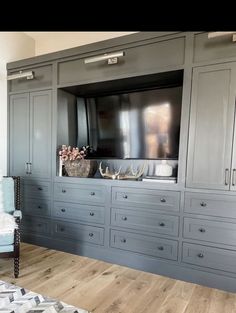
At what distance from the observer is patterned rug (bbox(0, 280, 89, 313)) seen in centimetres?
171

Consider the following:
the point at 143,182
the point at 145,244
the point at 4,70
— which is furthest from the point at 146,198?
the point at 4,70

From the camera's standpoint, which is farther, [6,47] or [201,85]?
[6,47]

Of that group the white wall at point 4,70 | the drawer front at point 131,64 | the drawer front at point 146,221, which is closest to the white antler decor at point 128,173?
the drawer front at point 146,221

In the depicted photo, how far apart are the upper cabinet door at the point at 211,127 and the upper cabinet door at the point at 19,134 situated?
214 centimetres

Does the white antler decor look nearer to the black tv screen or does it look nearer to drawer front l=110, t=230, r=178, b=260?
the black tv screen

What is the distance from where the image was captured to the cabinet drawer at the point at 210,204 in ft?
6.65

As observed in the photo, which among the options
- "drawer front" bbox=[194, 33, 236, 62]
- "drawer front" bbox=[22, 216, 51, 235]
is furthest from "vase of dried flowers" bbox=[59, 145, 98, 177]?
"drawer front" bbox=[194, 33, 236, 62]

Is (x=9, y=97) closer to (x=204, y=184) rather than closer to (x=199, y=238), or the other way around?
(x=204, y=184)

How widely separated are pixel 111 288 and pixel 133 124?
68.7 inches

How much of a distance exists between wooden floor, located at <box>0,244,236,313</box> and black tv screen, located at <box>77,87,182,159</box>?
128cm

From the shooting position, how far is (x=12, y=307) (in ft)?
5.71

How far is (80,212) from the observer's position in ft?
8.95
